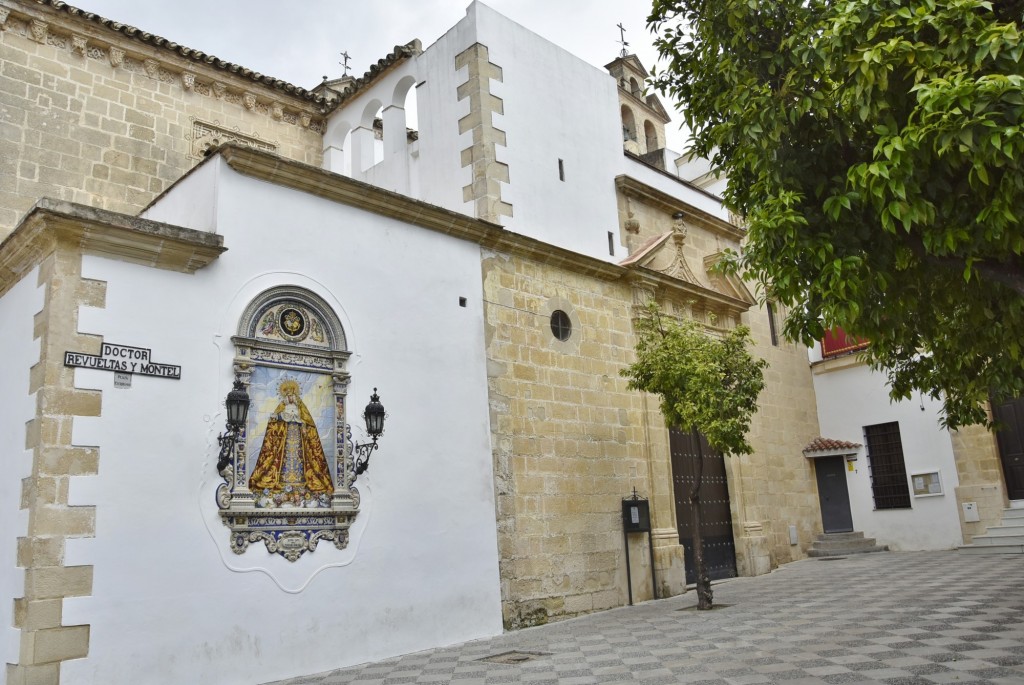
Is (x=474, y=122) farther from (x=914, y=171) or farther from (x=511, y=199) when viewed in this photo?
(x=914, y=171)

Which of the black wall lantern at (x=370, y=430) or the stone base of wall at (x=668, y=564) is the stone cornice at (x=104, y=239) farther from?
the stone base of wall at (x=668, y=564)

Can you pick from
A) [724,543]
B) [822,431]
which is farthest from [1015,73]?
[822,431]

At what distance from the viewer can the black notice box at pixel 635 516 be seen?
981 centimetres

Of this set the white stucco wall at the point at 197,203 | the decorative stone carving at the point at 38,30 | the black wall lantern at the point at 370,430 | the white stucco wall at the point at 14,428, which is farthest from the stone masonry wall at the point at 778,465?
the decorative stone carving at the point at 38,30

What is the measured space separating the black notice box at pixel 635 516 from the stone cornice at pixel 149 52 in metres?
7.34

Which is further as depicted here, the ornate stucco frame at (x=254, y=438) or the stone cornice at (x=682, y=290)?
the stone cornice at (x=682, y=290)

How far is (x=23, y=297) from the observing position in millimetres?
6488

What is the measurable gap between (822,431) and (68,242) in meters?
13.3

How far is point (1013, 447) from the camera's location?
13.2 metres

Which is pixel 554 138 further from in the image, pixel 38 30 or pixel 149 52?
pixel 38 30

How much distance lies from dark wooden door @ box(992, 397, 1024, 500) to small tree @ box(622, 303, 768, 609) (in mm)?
6560

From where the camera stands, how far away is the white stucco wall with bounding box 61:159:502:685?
587 cm

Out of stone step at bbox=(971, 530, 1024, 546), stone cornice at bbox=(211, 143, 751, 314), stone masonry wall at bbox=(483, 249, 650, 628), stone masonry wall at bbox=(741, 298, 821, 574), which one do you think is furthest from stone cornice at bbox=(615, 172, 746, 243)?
stone step at bbox=(971, 530, 1024, 546)

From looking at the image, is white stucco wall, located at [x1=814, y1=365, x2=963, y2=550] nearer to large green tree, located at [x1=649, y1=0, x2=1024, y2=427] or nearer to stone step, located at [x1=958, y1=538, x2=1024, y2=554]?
stone step, located at [x1=958, y1=538, x2=1024, y2=554]
